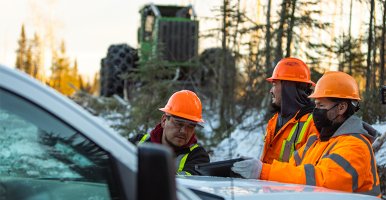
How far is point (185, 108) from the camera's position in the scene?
17.0ft

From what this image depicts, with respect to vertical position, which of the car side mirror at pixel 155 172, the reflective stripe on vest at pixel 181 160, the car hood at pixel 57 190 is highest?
the car side mirror at pixel 155 172

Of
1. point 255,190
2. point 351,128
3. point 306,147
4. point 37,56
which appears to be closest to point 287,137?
point 306,147

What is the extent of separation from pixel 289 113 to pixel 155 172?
158 inches

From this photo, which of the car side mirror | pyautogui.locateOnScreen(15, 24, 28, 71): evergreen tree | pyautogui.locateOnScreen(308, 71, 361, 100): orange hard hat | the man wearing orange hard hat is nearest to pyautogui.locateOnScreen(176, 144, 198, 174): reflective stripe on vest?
the man wearing orange hard hat

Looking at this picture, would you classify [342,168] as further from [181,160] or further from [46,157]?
[46,157]

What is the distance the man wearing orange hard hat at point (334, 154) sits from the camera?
401 cm

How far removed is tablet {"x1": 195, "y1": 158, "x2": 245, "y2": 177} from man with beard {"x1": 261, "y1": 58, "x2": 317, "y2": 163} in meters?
1.37

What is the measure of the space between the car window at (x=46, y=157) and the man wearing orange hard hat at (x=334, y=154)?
6.31 ft

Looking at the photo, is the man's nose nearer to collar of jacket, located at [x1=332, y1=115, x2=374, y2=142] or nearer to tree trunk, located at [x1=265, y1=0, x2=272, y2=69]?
collar of jacket, located at [x1=332, y1=115, x2=374, y2=142]

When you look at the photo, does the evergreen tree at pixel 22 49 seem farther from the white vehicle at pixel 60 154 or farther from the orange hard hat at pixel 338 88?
the white vehicle at pixel 60 154

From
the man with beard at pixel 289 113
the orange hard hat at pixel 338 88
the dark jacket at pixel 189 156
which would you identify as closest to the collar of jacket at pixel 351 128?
the orange hard hat at pixel 338 88

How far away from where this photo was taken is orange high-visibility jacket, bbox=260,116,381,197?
400 centimetres

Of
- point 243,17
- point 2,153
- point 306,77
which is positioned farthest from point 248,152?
point 2,153

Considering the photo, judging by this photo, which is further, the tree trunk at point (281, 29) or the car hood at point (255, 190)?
the tree trunk at point (281, 29)
